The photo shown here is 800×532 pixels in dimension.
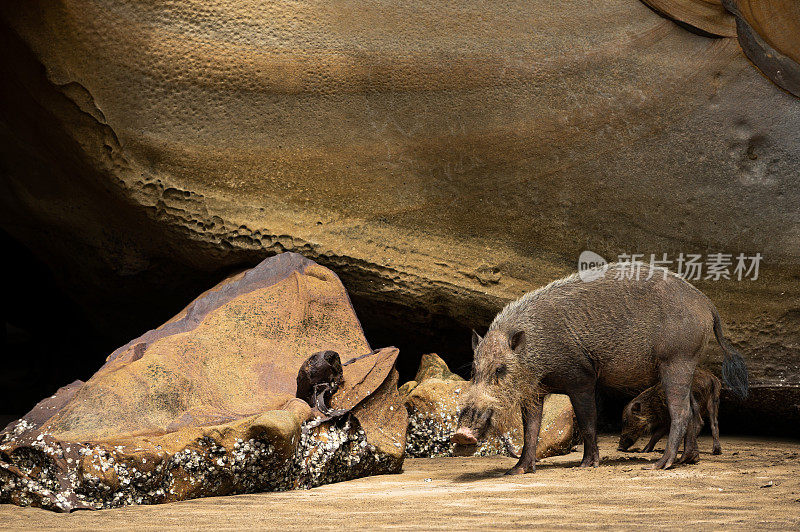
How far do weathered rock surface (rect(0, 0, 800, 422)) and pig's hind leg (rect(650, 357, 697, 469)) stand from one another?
1729 mm

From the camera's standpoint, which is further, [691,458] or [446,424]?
[446,424]

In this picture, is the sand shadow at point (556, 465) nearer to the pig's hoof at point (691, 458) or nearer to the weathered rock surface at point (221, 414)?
the pig's hoof at point (691, 458)

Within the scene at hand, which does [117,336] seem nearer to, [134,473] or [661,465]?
[134,473]

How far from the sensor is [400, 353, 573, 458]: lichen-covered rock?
624 centimetres

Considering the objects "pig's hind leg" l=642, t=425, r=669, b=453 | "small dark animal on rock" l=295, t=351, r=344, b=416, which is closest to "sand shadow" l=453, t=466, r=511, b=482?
"small dark animal on rock" l=295, t=351, r=344, b=416

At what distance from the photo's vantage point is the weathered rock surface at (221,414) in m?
4.24

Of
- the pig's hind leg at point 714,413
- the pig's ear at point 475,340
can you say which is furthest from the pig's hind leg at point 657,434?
the pig's ear at point 475,340

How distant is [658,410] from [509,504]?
2456 millimetres

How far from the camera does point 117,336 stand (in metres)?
8.37

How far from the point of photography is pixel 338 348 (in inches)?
228

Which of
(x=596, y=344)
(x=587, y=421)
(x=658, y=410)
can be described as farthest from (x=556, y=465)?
(x=658, y=410)

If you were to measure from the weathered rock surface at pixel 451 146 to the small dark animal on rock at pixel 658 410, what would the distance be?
113 centimetres

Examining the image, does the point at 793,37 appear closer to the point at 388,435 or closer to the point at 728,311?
the point at 728,311

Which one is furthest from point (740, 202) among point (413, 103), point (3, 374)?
point (3, 374)
